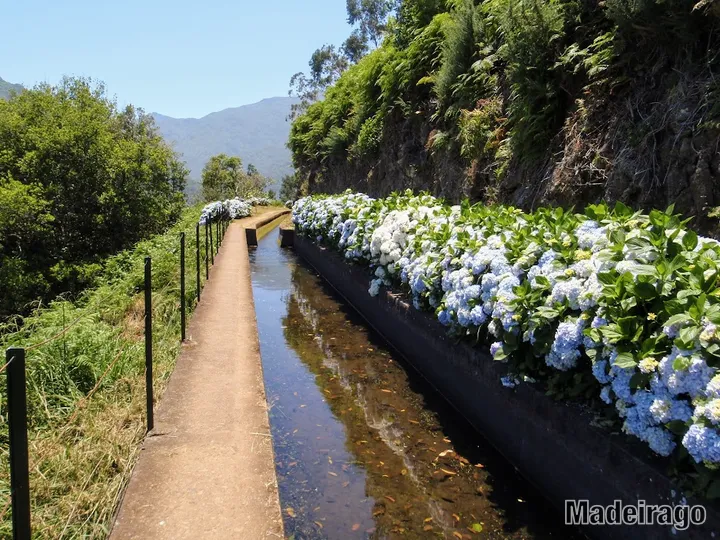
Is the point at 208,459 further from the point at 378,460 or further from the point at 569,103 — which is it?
the point at 569,103

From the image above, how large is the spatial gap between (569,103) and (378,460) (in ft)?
17.8

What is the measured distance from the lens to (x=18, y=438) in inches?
81.6

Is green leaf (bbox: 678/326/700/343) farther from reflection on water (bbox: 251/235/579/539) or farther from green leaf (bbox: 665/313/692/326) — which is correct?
reflection on water (bbox: 251/235/579/539)

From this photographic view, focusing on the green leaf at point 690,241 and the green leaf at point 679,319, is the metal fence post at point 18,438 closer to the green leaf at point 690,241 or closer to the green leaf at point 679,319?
the green leaf at point 679,319

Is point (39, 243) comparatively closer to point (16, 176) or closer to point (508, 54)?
point (16, 176)

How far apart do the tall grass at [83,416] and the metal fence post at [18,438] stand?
0.45 meters

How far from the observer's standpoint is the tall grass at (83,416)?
3.35 m

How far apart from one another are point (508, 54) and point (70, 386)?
22.7 feet

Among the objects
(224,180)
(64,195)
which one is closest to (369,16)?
(224,180)

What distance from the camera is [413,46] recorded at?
44.0 ft

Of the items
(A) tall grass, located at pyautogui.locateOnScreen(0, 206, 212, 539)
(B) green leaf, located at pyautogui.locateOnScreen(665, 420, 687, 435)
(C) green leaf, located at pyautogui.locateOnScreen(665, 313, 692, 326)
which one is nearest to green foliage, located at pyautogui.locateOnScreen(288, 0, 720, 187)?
(C) green leaf, located at pyautogui.locateOnScreen(665, 313, 692, 326)

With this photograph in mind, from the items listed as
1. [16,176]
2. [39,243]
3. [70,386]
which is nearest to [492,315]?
[70,386]

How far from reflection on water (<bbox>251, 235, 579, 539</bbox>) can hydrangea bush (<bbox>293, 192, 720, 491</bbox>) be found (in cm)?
79

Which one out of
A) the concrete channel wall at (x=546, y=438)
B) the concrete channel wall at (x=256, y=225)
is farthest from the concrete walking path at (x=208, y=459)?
the concrete channel wall at (x=256, y=225)
